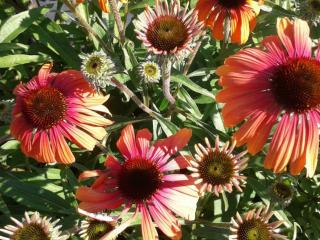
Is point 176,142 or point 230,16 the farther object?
point 230,16

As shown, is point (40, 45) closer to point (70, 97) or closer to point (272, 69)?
point (70, 97)

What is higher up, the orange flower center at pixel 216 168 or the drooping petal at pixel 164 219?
the orange flower center at pixel 216 168

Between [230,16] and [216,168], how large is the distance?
0.69m

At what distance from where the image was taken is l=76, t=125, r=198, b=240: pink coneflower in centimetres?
139

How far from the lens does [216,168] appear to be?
1.36m

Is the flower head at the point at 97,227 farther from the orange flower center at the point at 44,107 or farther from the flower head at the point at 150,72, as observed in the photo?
the flower head at the point at 150,72

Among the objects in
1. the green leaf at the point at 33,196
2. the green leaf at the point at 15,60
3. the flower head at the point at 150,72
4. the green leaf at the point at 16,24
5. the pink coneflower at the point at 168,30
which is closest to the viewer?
the pink coneflower at the point at 168,30

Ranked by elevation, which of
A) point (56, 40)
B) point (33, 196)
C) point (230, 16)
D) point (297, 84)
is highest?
point (230, 16)

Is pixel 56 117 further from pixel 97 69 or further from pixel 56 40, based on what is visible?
pixel 56 40

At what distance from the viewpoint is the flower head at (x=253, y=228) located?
1339 millimetres

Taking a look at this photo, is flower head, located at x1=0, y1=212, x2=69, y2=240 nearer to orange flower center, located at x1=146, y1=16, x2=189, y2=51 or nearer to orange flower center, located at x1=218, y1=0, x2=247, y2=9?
orange flower center, located at x1=146, y1=16, x2=189, y2=51

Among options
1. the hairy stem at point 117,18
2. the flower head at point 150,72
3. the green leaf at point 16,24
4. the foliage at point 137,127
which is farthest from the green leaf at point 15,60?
the flower head at point 150,72

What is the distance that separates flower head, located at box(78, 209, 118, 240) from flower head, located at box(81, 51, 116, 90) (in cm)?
45

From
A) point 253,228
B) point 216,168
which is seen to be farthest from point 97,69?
point 253,228
